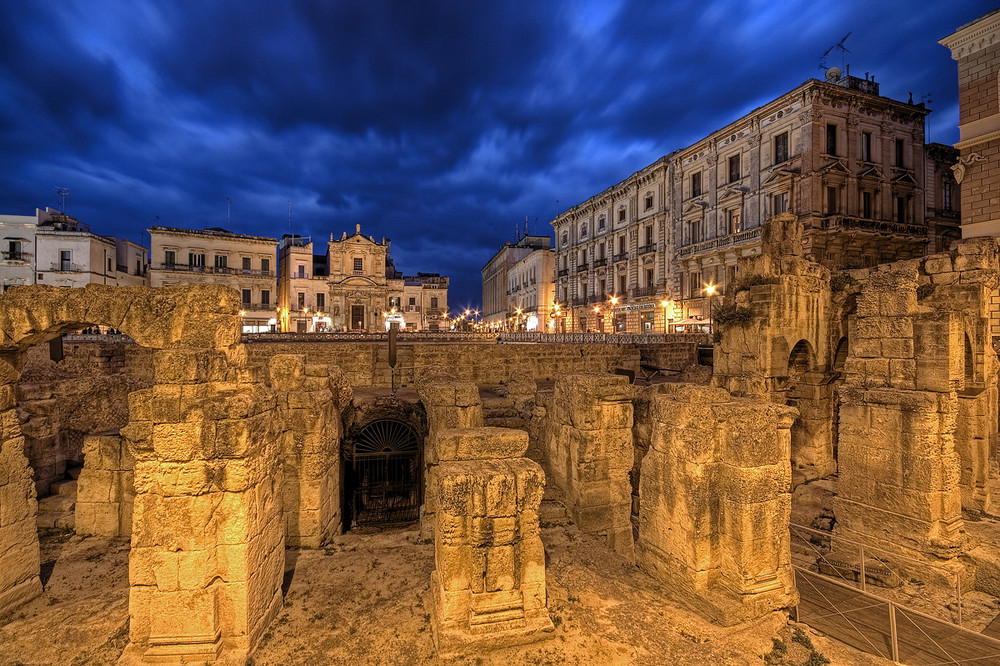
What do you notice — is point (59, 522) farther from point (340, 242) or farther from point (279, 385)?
point (340, 242)

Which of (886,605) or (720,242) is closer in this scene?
(886,605)

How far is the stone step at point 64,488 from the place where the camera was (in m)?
7.70

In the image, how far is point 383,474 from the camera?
362 inches

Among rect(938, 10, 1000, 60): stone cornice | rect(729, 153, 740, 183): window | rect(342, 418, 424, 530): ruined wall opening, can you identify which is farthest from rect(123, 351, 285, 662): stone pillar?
rect(729, 153, 740, 183): window

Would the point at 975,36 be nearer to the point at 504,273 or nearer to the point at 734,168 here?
the point at 734,168

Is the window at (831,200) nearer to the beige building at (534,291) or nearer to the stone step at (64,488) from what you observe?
the beige building at (534,291)

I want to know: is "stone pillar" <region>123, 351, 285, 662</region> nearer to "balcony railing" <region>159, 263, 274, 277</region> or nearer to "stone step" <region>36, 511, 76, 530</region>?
"stone step" <region>36, 511, 76, 530</region>

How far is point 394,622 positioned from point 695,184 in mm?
34552

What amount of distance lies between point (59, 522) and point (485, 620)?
7.33 meters

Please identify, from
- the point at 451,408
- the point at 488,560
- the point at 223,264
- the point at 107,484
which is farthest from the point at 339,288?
the point at 488,560

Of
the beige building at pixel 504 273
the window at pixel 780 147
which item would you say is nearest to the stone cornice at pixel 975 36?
the window at pixel 780 147

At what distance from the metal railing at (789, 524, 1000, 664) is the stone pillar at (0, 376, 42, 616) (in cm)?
865

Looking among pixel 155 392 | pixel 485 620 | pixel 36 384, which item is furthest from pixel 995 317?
pixel 36 384

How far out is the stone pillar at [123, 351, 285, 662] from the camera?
13.1 feet
